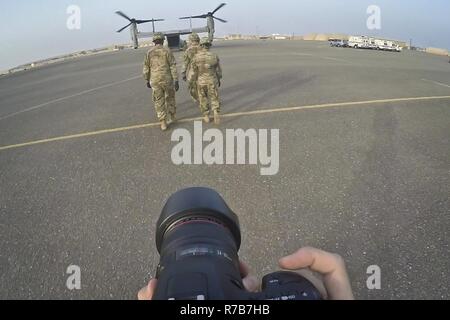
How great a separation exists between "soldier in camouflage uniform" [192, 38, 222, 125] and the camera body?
5669 mm

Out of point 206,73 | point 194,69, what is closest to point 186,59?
point 194,69

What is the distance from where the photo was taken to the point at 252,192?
4.52 m

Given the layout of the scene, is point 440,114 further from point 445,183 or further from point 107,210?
point 107,210

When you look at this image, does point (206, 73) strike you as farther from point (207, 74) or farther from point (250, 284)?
point (250, 284)

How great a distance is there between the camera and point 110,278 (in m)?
3.05

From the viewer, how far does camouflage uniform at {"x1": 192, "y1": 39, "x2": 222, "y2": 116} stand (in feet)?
23.2

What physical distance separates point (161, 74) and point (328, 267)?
6164mm

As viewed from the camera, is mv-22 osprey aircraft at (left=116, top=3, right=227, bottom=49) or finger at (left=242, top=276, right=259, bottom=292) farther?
mv-22 osprey aircraft at (left=116, top=3, right=227, bottom=49)

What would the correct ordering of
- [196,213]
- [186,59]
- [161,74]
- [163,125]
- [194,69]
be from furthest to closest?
[186,59], [194,69], [163,125], [161,74], [196,213]

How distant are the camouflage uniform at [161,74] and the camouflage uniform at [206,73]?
52 centimetres

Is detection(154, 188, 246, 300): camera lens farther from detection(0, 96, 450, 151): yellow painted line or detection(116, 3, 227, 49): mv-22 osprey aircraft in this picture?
detection(116, 3, 227, 49): mv-22 osprey aircraft

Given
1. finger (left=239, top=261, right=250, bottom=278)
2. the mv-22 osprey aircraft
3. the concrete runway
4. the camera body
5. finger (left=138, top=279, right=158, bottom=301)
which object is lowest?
the concrete runway

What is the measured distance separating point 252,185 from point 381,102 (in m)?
5.92

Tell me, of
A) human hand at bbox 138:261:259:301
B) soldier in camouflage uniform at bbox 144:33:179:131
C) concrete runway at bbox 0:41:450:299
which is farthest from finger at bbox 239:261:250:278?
soldier in camouflage uniform at bbox 144:33:179:131
